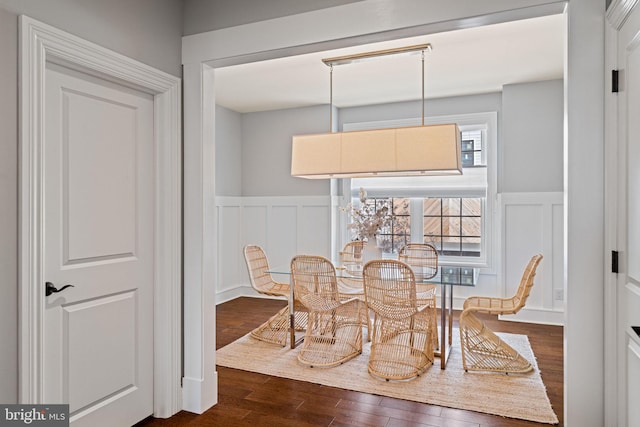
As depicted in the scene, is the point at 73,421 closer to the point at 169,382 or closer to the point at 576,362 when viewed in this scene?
the point at 169,382

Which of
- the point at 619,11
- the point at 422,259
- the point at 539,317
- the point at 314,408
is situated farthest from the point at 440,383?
the point at 619,11

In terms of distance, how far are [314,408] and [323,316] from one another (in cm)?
126

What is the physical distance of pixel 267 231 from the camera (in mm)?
6055

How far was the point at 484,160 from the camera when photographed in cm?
528

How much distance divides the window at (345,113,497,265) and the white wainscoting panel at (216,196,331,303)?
78 centimetres

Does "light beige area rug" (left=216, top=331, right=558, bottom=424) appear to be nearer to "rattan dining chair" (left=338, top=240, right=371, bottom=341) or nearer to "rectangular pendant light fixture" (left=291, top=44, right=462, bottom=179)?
"rattan dining chair" (left=338, top=240, right=371, bottom=341)

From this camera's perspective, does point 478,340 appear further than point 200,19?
Yes

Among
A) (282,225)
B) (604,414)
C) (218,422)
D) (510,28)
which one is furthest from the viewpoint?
(282,225)

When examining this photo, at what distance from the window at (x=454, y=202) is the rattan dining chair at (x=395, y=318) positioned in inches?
69.7

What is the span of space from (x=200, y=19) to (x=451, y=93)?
3.32 m

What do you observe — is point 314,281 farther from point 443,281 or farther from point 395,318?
point 443,281

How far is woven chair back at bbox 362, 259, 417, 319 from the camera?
9.80 feet

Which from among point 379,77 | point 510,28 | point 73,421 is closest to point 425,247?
point 379,77

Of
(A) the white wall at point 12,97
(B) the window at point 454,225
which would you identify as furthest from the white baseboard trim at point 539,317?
(A) the white wall at point 12,97
